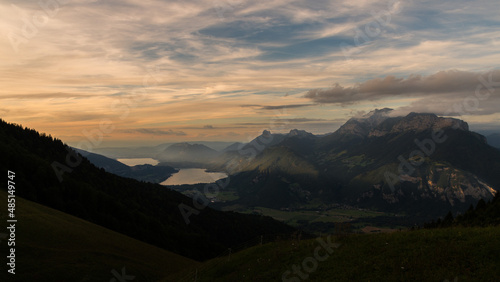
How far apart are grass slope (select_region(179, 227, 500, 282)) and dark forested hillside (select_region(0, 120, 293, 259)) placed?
272 feet

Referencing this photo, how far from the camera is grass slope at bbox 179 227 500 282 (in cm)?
2033

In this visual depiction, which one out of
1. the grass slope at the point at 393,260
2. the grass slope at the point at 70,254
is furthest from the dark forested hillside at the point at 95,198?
the grass slope at the point at 393,260

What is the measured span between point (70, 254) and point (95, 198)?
78210 millimetres

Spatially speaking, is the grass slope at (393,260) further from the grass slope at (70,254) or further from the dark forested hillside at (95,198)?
the dark forested hillside at (95,198)

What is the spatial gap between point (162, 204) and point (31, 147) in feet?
273

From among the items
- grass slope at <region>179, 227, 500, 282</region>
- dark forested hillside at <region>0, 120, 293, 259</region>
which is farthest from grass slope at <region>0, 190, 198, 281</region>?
dark forested hillside at <region>0, 120, 293, 259</region>

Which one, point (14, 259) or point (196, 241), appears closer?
point (14, 259)

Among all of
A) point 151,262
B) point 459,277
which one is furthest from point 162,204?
point 459,277

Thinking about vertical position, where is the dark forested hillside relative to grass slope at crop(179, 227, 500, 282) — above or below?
below

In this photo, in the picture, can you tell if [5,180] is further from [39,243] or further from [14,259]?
[14,259]

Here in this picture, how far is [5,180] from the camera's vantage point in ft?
238

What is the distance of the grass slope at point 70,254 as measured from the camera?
3441cm

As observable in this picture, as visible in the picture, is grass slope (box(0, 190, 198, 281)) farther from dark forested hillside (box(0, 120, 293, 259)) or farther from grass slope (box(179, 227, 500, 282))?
dark forested hillside (box(0, 120, 293, 259))

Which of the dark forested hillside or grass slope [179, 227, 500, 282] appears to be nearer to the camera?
grass slope [179, 227, 500, 282]
